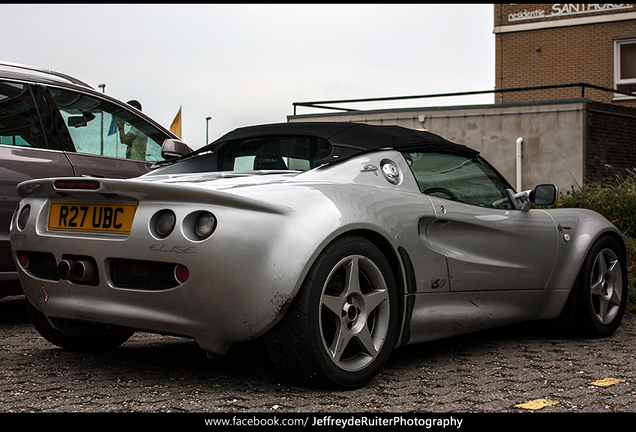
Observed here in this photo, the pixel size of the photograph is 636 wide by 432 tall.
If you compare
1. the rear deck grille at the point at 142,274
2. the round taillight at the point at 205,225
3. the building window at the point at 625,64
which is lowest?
the rear deck grille at the point at 142,274

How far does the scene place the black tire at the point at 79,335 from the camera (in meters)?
3.69

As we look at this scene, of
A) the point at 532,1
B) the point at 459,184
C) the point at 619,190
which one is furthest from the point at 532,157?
the point at 459,184

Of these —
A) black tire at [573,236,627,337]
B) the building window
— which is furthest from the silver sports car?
the building window

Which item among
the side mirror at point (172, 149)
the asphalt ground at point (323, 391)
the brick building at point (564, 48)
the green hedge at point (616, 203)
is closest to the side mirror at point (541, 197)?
the asphalt ground at point (323, 391)

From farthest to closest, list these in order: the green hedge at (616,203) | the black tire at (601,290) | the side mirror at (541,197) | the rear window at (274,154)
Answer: the green hedge at (616,203)
the black tire at (601,290)
the side mirror at (541,197)
the rear window at (274,154)

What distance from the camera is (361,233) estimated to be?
330 centimetres

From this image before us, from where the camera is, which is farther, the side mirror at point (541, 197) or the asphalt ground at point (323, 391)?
the side mirror at point (541, 197)

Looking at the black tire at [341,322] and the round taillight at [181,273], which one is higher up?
→ the round taillight at [181,273]

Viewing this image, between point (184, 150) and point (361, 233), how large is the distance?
1.83 m

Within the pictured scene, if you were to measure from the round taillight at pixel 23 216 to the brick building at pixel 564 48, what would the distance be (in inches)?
727

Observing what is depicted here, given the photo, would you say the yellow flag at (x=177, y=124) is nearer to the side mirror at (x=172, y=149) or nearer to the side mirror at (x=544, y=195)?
the side mirror at (x=172, y=149)

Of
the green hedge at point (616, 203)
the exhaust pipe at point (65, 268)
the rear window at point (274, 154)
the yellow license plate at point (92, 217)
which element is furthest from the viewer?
the green hedge at point (616, 203)

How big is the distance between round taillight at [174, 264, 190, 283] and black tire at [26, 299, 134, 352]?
2.69 ft
